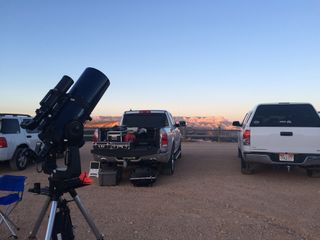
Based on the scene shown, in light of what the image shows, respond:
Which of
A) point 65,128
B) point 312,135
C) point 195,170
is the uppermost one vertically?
point 65,128

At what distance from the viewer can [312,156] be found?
833 cm

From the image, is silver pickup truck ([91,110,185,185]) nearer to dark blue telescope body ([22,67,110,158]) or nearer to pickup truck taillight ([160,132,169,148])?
pickup truck taillight ([160,132,169,148])

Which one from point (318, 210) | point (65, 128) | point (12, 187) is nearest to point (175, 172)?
point (318, 210)

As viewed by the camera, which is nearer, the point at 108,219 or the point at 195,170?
the point at 108,219

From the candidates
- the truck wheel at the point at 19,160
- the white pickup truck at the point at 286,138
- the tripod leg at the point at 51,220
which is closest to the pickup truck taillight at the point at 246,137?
the white pickup truck at the point at 286,138

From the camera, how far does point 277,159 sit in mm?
8547

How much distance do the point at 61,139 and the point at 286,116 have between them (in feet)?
24.0

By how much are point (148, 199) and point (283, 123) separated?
13.9ft

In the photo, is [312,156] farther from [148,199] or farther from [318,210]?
[148,199]

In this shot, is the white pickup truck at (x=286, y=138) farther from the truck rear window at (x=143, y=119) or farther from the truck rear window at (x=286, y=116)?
the truck rear window at (x=143, y=119)

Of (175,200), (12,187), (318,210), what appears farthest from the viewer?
(175,200)

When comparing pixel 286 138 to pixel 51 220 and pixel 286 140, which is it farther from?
pixel 51 220

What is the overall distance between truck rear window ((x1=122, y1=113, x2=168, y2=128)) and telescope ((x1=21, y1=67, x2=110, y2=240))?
7033mm

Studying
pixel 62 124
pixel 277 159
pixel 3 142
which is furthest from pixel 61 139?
pixel 3 142
